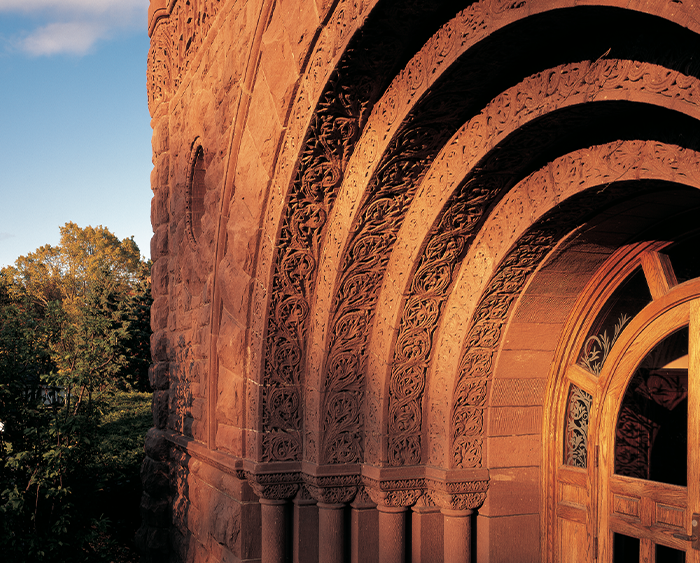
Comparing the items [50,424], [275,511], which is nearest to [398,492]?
[275,511]

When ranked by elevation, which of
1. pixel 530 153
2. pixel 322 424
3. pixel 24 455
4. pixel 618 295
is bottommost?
pixel 24 455

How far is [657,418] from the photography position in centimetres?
338

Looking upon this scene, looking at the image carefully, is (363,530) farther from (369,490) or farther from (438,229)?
(438,229)

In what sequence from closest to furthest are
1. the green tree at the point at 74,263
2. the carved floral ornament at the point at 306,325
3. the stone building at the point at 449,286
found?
the stone building at the point at 449,286 → the carved floral ornament at the point at 306,325 → the green tree at the point at 74,263

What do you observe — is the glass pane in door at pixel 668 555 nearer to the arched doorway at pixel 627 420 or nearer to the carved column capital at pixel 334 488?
the arched doorway at pixel 627 420

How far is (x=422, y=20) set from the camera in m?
3.13

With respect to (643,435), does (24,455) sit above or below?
below

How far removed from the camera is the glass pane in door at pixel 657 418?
10.5ft

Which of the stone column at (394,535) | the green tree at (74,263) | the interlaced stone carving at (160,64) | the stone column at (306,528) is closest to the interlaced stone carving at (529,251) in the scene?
the stone column at (394,535)

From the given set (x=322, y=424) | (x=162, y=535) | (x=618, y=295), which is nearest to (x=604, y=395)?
(x=618, y=295)

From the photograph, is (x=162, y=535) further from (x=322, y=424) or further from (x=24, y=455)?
(x=322, y=424)

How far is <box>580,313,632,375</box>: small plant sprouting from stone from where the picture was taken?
3.61 meters

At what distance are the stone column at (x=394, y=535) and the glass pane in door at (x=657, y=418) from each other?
140 centimetres

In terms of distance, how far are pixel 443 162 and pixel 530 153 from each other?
0.58m
